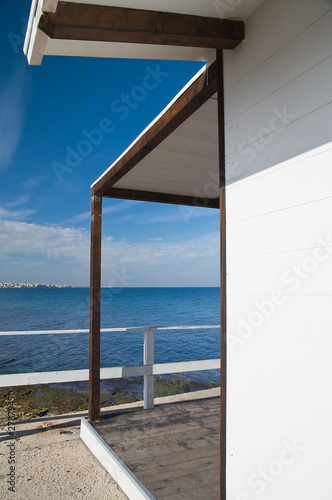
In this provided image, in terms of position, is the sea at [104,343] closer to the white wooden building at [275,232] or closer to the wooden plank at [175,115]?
the wooden plank at [175,115]

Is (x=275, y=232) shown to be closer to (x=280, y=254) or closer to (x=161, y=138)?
(x=280, y=254)

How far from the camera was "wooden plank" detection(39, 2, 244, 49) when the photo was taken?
135 centimetres

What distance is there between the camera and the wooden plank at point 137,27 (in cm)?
135

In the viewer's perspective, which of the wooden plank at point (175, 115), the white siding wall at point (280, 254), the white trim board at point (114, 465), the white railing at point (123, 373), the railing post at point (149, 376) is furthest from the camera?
the railing post at point (149, 376)

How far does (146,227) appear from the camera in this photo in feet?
133

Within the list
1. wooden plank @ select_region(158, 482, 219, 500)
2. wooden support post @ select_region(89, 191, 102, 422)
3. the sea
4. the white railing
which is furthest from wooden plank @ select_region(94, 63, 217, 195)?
the sea

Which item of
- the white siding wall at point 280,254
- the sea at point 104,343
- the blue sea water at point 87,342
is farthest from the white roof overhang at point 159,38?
the blue sea water at point 87,342

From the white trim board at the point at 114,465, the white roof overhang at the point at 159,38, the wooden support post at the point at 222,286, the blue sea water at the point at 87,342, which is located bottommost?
the blue sea water at the point at 87,342

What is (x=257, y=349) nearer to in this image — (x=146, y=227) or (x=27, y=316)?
(x=27, y=316)

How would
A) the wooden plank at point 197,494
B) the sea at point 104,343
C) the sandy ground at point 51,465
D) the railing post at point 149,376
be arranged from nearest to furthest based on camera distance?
1. the wooden plank at point 197,494
2. the sandy ground at point 51,465
3. the railing post at point 149,376
4. the sea at point 104,343

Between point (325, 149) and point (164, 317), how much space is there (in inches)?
1273

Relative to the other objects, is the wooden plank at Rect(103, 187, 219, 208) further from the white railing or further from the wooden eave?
the white railing

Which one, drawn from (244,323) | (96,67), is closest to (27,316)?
(96,67)

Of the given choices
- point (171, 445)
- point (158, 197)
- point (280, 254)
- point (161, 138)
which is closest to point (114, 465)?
point (171, 445)
